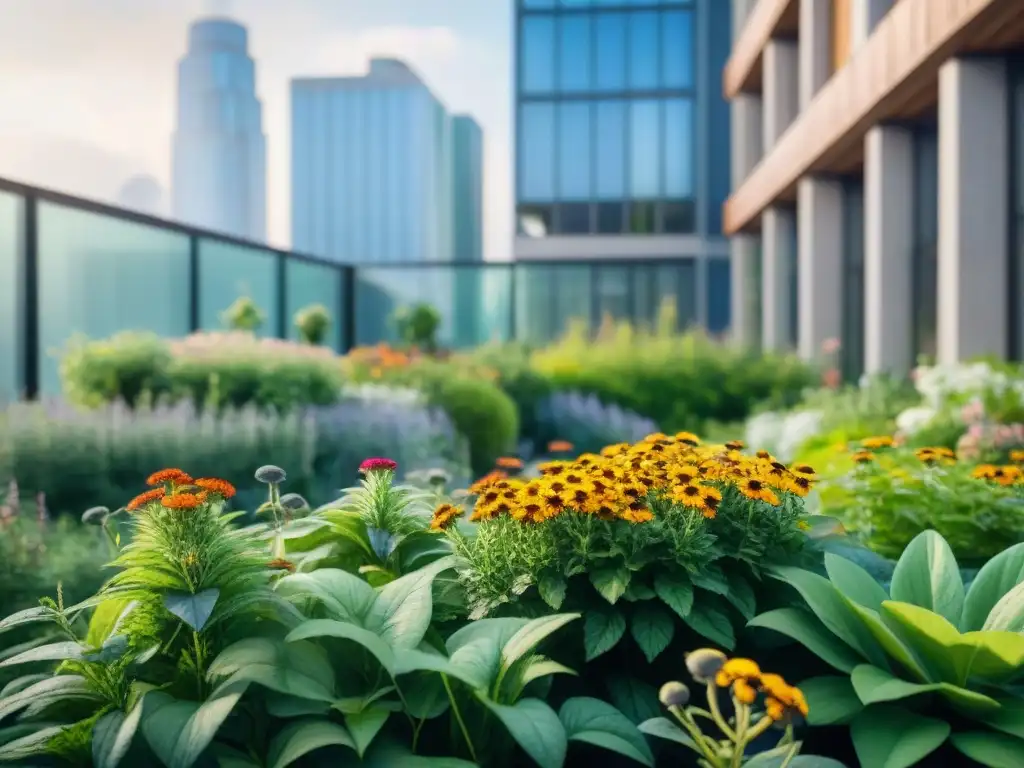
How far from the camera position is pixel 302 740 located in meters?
2.26

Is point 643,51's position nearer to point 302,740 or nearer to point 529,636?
point 529,636

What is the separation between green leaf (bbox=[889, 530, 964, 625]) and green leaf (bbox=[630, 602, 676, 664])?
0.70 meters

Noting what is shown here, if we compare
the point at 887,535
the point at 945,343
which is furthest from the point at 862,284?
the point at 887,535

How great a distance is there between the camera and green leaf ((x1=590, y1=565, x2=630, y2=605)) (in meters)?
2.61

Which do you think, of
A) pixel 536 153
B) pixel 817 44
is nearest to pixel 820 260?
pixel 817 44

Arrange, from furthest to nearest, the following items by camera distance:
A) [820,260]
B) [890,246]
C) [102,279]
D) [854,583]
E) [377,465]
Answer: [820,260], [890,246], [102,279], [377,465], [854,583]

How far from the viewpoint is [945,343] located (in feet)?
28.3

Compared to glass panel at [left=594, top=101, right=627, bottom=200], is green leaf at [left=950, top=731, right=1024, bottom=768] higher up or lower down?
lower down

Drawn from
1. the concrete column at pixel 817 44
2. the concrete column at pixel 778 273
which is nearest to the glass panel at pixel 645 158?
the concrete column at pixel 778 273

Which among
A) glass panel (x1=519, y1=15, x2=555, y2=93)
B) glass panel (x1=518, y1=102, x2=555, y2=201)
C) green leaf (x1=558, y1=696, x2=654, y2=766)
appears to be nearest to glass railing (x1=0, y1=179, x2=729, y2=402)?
green leaf (x1=558, y1=696, x2=654, y2=766)

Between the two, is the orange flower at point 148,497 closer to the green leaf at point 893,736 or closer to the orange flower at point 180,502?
the orange flower at point 180,502

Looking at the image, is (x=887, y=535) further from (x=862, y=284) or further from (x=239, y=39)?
(x=239, y=39)

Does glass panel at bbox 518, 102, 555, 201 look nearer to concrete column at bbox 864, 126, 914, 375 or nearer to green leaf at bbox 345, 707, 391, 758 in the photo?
concrete column at bbox 864, 126, 914, 375

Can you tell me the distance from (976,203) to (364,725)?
7466 millimetres
